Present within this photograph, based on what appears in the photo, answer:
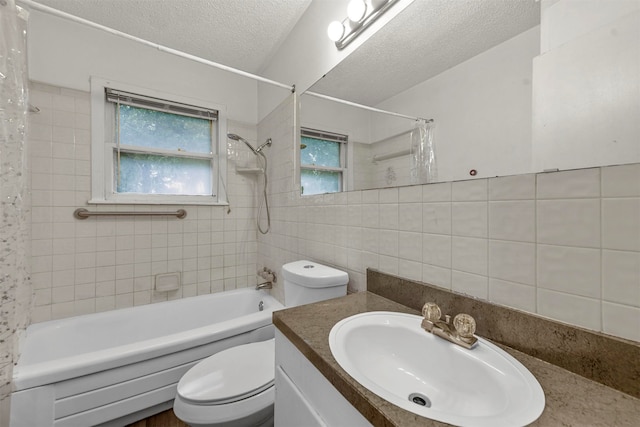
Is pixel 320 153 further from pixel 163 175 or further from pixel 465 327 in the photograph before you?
pixel 163 175

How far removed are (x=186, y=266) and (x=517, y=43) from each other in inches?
92.4

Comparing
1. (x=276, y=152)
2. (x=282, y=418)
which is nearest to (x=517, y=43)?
(x=282, y=418)

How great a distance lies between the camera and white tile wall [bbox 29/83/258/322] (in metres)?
1.61

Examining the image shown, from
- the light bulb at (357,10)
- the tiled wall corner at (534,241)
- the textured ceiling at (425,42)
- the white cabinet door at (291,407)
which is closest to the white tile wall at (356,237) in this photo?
the tiled wall corner at (534,241)

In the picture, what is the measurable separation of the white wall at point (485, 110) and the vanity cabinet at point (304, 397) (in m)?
0.69

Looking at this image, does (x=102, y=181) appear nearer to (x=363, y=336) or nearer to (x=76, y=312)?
(x=76, y=312)

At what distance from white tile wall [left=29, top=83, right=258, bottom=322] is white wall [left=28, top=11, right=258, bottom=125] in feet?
0.49

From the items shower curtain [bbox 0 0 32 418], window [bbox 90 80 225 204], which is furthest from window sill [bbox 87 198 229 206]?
shower curtain [bbox 0 0 32 418]

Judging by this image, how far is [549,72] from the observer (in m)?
0.61

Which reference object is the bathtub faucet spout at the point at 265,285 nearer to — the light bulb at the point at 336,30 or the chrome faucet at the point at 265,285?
the chrome faucet at the point at 265,285

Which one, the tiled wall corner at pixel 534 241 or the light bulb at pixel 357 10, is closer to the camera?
the tiled wall corner at pixel 534 241

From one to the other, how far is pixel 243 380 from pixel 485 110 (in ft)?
4.36

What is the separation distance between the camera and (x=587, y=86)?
1.80 ft

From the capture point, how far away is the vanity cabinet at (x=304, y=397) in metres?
0.52
